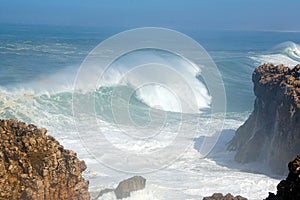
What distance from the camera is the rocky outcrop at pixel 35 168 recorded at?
10.1 m

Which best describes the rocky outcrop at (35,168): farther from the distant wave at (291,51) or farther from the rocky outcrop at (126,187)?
the distant wave at (291,51)

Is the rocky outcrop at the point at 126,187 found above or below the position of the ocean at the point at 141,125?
below

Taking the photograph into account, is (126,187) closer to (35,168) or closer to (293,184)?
(35,168)

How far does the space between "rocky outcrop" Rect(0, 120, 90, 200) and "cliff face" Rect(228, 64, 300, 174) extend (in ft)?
39.7

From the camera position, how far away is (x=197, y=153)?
2398 cm

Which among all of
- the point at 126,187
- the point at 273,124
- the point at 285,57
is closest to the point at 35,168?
the point at 126,187

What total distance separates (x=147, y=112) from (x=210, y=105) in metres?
6.17

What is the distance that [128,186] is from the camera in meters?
15.7

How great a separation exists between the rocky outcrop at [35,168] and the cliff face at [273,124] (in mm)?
12107

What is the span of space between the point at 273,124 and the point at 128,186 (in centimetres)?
980

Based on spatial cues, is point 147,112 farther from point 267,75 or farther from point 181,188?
point 181,188

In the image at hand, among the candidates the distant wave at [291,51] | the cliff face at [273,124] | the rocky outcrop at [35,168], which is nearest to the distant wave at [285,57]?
the distant wave at [291,51]

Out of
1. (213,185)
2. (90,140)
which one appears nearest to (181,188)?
(213,185)

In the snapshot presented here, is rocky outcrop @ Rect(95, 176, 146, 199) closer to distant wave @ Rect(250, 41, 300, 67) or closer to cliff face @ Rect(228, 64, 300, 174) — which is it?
cliff face @ Rect(228, 64, 300, 174)
